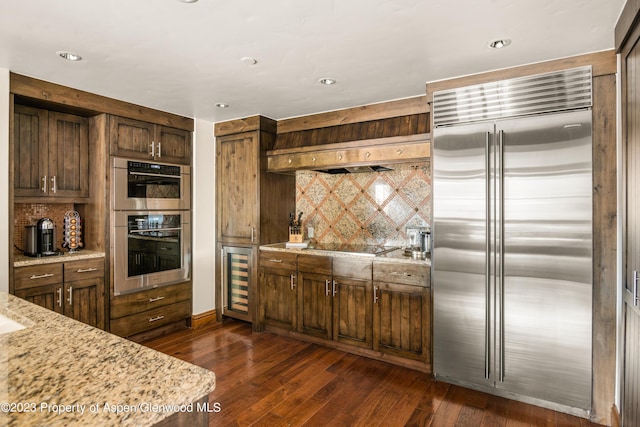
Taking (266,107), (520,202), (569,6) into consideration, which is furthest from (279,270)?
(569,6)

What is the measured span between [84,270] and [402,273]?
294 centimetres

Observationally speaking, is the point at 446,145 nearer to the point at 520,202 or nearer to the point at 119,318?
the point at 520,202

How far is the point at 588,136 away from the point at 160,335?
14.1 feet

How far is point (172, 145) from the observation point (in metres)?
4.12

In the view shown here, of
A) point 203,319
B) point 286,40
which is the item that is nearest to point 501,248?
point 286,40

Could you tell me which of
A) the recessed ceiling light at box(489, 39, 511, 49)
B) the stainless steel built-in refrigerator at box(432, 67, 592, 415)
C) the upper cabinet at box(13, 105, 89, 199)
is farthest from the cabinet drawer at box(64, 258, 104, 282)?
the recessed ceiling light at box(489, 39, 511, 49)

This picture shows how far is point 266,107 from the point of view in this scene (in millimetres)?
3795

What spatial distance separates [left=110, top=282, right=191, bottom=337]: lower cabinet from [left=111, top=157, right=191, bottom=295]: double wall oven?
0.27 feet

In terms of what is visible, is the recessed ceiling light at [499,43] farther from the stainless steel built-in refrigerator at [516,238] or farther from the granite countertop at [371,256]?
the granite countertop at [371,256]

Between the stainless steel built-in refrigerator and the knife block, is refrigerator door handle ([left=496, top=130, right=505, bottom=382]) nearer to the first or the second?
the stainless steel built-in refrigerator

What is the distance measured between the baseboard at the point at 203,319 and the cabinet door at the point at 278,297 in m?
0.76

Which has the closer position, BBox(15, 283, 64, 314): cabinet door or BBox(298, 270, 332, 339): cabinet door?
BBox(15, 283, 64, 314): cabinet door

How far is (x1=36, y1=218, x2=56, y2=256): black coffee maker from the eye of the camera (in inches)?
129

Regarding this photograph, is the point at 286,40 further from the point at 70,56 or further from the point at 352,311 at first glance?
the point at 352,311
